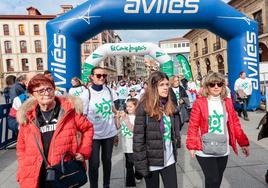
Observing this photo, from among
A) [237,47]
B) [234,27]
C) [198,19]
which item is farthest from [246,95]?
[198,19]

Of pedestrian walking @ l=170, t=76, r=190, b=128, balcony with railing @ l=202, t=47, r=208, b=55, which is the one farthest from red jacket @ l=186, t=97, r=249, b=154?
balcony with railing @ l=202, t=47, r=208, b=55

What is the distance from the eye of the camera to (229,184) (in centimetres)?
359

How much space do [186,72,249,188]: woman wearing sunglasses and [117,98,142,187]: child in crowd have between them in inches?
42.8

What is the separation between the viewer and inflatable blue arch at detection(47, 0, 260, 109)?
749 cm

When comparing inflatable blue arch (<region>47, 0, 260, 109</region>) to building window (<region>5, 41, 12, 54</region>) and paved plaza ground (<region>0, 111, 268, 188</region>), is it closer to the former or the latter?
paved plaza ground (<region>0, 111, 268, 188</region>)

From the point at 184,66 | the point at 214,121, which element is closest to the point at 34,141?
the point at 214,121

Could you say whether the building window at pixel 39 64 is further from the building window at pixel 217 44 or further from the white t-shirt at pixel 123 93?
the white t-shirt at pixel 123 93

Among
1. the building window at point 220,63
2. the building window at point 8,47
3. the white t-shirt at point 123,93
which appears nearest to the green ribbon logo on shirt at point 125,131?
the white t-shirt at point 123,93

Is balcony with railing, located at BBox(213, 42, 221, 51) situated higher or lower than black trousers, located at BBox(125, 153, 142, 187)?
higher

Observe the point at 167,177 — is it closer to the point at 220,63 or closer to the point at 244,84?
the point at 244,84

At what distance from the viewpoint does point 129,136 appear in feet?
11.8

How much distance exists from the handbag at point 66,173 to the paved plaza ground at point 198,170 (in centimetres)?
177

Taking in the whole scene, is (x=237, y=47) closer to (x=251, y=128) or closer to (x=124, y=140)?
(x=251, y=128)

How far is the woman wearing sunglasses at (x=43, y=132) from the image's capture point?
6.67 feet
